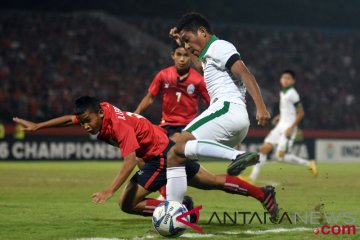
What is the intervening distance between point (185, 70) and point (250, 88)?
150 inches

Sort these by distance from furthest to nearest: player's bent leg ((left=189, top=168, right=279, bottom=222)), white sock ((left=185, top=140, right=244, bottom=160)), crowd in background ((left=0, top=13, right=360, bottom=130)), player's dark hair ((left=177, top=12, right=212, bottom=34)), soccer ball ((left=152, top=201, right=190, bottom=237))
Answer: crowd in background ((left=0, top=13, right=360, bottom=130))
player's bent leg ((left=189, top=168, right=279, bottom=222))
player's dark hair ((left=177, top=12, right=212, bottom=34))
white sock ((left=185, top=140, right=244, bottom=160))
soccer ball ((left=152, top=201, right=190, bottom=237))

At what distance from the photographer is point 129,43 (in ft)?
119

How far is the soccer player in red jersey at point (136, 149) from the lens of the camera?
264 inches

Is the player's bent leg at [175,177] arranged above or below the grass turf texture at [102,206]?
above

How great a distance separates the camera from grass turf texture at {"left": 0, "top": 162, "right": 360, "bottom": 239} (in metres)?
7.03

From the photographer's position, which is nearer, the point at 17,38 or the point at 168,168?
the point at 168,168

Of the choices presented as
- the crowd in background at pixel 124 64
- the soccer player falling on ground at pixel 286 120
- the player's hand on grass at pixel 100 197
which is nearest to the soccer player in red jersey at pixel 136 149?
the player's hand on grass at pixel 100 197

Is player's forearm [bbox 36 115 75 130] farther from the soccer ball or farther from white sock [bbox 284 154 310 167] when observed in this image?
white sock [bbox 284 154 310 167]

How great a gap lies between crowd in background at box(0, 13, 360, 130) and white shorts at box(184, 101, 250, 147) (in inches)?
727

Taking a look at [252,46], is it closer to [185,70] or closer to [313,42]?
[313,42]

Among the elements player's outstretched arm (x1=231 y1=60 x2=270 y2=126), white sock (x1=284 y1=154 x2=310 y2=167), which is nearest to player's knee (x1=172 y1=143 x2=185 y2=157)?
player's outstretched arm (x1=231 y1=60 x2=270 y2=126)

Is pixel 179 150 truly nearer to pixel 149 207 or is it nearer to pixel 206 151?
pixel 206 151

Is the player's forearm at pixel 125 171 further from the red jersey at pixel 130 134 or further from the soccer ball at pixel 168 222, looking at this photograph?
the soccer ball at pixel 168 222

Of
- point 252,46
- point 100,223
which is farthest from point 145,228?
point 252,46
